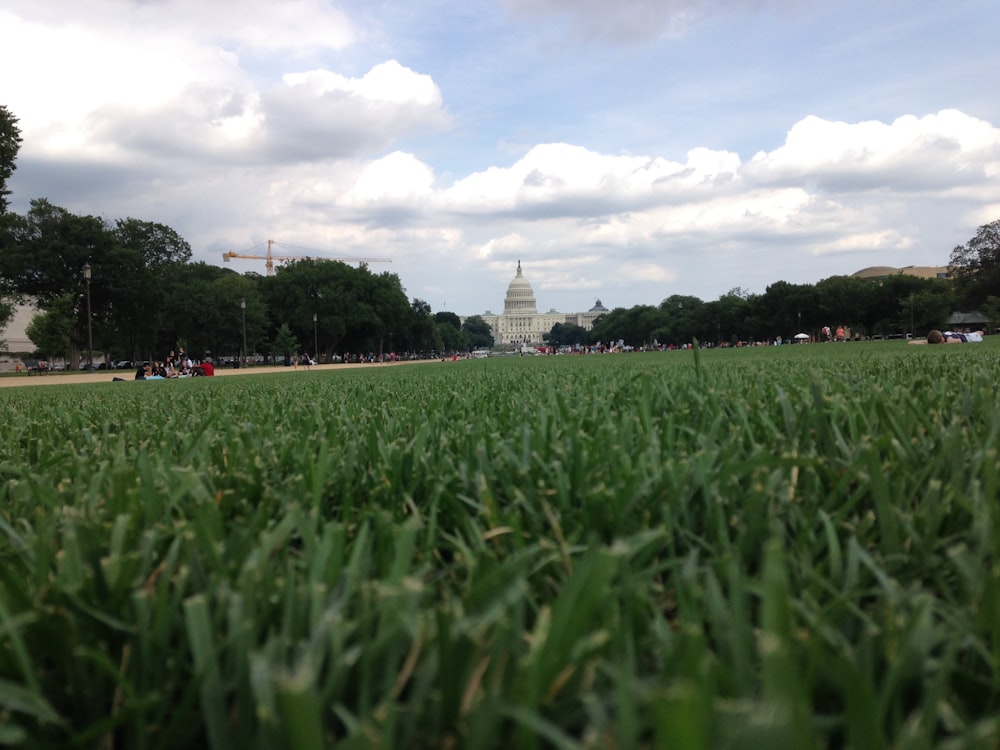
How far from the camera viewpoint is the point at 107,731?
74cm

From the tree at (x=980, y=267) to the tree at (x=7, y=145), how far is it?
266 feet

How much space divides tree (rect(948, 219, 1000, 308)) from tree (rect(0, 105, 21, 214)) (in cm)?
8108

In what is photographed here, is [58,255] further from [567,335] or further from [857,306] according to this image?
[567,335]

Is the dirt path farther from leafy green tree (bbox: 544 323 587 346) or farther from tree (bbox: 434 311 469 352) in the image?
leafy green tree (bbox: 544 323 587 346)

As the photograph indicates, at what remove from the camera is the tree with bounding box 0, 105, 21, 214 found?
93.6ft

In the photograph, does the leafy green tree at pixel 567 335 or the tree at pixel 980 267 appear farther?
the leafy green tree at pixel 567 335

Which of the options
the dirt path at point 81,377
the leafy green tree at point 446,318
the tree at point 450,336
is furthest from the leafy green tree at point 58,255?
the leafy green tree at point 446,318

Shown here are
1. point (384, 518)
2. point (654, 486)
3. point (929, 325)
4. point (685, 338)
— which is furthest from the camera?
point (685, 338)

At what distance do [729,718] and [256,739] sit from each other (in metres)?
0.43

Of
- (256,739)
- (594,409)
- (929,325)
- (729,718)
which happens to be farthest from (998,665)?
(929,325)

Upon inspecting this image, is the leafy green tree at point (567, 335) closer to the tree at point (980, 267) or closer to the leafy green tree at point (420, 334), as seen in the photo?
the leafy green tree at point (420, 334)

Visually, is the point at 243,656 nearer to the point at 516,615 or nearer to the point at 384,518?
the point at 516,615

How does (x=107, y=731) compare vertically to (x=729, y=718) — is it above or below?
below

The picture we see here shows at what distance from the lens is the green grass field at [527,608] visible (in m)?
0.64
